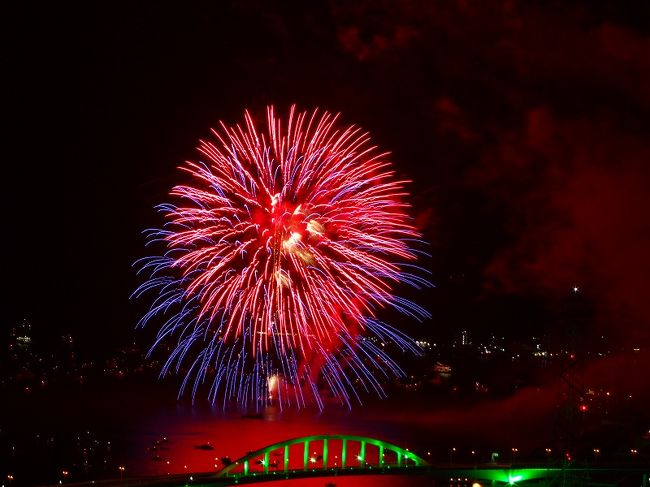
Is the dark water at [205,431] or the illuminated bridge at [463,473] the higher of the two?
the dark water at [205,431]

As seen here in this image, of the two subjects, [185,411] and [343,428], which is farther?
[185,411]

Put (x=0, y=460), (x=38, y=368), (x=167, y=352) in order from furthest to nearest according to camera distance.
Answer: (x=167, y=352)
(x=38, y=368)
(x=0, y=460)

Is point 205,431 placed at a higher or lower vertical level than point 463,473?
higher

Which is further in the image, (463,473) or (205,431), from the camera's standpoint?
(205,431)

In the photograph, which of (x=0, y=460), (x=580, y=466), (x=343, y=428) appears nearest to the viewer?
(x=580, y=466)

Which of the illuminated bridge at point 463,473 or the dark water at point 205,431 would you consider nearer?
the illuminated bridge at point 463,473

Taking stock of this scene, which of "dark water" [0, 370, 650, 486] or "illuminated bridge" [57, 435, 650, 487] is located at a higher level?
"dark water" [0, 370, 650, 486]

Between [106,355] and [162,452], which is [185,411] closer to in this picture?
[162,452]

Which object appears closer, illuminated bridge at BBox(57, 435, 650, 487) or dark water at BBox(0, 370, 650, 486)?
Result: illuminated bridge at BBox(57, 435, 650, 487)

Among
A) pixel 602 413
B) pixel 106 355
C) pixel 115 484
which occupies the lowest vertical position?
pixel 115 484

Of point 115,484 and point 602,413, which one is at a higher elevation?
point 602,413

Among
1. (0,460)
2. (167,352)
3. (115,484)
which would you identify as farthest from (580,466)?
(167,352)
